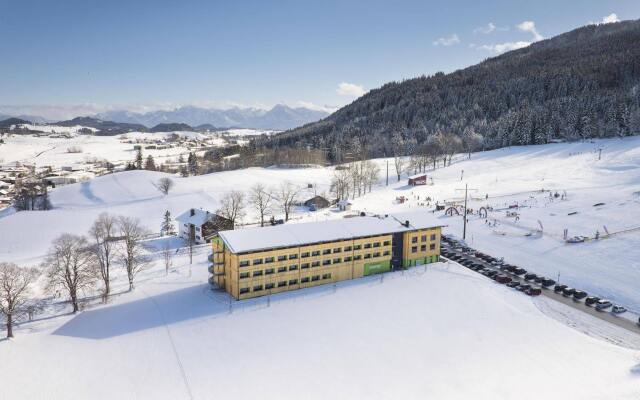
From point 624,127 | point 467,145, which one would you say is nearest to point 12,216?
point 467,145

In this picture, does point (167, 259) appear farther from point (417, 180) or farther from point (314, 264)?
point (417, 180)

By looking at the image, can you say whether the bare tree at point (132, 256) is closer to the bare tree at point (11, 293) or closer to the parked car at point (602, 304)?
the bare tree at point (11, 293)

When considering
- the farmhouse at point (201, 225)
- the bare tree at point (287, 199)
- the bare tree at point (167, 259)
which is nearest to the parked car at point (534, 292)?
the bare tree at point (167, 259)

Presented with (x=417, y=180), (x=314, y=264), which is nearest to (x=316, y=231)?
(x=314, y=264)

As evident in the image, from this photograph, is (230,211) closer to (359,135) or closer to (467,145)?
(467,145)

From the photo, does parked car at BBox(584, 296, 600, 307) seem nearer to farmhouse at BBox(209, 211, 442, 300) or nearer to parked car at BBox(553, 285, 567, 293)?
parked car at BBox(553, 285, 567, 293)

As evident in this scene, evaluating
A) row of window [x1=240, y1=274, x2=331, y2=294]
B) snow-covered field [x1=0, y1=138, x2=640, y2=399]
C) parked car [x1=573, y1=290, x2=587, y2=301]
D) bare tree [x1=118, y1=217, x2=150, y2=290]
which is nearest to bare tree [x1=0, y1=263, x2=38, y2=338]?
snow-covered field [x1=0, y1=138, x2=640, y2=399]
